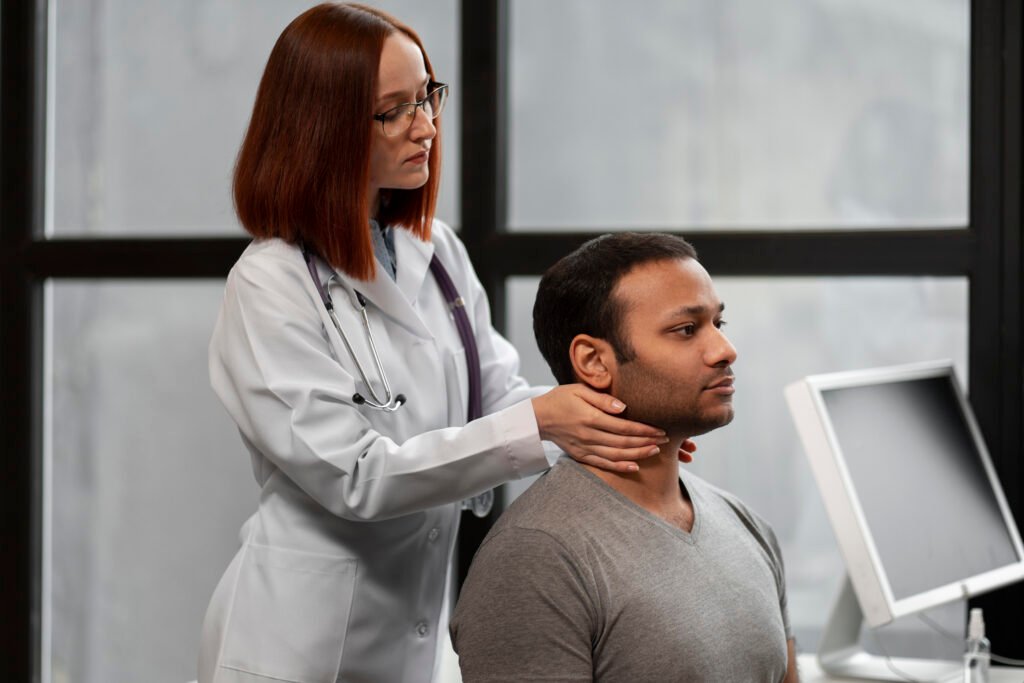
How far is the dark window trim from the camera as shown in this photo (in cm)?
214

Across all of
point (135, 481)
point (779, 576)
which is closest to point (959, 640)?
point (779, 576)

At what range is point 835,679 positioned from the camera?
1.89 metres

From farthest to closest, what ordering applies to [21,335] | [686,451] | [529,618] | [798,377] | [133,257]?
[21,335] → [133,257] → [798,377] → [686,451] → [529,618]

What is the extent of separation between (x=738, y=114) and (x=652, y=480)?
44.5 inches

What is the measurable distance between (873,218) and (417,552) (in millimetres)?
1182

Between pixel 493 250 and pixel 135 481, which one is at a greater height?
pixel 493 250

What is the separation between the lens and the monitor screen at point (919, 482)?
5.87ft

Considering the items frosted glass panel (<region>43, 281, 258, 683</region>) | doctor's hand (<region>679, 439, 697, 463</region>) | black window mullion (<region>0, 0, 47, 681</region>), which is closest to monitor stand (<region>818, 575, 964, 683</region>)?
doctor's hand (<region>679, 439, 697, 463</region>)

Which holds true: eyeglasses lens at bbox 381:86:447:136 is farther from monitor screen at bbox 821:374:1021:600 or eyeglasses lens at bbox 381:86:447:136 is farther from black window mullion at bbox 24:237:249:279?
black window mullion at bbox 24:237:249:279

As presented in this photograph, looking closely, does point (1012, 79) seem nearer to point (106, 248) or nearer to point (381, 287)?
point (381, 287)

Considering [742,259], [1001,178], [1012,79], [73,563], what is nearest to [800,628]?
[742,259]

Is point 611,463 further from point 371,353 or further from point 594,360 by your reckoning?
point 371,353

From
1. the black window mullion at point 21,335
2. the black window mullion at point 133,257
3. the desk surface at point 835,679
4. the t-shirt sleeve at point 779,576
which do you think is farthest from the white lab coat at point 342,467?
the black window mullion at point 21,335

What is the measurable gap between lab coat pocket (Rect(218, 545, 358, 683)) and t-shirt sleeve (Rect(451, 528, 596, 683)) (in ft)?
1.01
